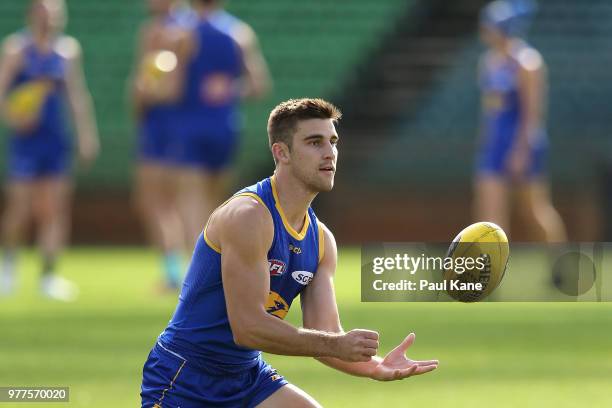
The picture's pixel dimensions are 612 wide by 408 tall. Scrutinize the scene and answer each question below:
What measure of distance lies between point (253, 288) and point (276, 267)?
312 mm

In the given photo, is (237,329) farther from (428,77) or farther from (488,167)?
(428,77)

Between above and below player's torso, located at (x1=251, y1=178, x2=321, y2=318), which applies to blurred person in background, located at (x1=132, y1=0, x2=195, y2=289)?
above

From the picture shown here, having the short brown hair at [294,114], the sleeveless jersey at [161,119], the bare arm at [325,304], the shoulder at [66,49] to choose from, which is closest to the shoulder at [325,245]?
the bare arm at [325,304]

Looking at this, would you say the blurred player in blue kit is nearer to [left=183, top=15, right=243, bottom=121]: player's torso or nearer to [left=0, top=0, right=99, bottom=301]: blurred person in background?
[left=183, top=15, right=243, bottom=121]: player's torso

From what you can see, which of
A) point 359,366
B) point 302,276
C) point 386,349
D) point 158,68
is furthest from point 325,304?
point 158,68

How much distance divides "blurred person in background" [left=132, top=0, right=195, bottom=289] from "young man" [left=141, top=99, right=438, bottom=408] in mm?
7751

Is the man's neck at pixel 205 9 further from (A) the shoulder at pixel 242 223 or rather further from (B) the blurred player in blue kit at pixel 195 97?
(A) the shoulder at pixel 242 223

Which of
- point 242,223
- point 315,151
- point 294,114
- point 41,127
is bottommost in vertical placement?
point 242,223

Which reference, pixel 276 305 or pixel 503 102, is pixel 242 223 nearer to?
pixel 276 305

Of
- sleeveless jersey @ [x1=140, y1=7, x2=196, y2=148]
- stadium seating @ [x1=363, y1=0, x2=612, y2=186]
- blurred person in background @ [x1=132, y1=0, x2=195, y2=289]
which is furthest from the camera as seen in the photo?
stadium seating @ [x1=363, y1=0, x2=612, y2=186]

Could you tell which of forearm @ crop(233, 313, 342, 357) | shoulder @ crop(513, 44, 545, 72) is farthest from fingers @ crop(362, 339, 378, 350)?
shoulder @ crop(513, 44, 545, 72)

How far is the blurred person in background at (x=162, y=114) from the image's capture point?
14203 millimetres

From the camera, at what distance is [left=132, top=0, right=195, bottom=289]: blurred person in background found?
14203mm

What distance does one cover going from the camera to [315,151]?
576 centimetres
